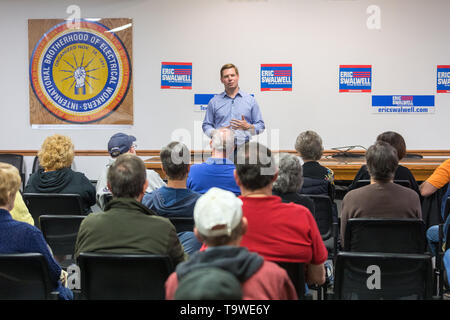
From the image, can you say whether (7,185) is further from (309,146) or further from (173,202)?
(309,146)

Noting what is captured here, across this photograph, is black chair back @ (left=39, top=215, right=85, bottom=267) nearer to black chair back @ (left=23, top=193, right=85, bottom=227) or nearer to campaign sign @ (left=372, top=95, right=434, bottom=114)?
black chair back @ (left=23, top=193, right=85, bottom=227)

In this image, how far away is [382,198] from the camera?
2.98 meters

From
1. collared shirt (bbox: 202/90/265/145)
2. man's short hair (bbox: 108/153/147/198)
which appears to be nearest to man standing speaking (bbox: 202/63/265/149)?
collared shirt (bbox: 202/90/265/145)

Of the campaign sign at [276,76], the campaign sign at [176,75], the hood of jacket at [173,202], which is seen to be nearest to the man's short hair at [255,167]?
the hood of jacket at [173,202]

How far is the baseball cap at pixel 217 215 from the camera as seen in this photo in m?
1.57

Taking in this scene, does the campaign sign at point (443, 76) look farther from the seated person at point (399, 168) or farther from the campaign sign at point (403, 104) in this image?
the seated person at point (399, 168)

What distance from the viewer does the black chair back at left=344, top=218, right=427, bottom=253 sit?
269cm

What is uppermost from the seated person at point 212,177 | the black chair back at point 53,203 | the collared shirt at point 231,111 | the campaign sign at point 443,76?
the campaign sign at point 443,76

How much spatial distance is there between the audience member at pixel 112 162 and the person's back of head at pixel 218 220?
6.94 ft

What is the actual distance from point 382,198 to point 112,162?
1970mm

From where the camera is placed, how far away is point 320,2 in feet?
22.5

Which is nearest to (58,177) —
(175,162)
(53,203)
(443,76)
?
(53,203)

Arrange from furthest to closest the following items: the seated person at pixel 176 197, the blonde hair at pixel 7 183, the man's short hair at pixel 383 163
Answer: the man's short hair at pixel 383 163
the seated person at pixel 176 197
the blonde hair at pixel 7 183

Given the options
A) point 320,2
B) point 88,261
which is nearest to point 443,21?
point 320,2
